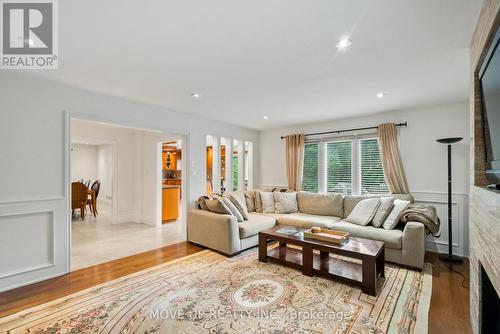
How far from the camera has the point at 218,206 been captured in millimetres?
3852

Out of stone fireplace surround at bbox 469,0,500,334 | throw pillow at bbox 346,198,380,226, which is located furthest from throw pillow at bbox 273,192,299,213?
stone fireplace surround at bbox 469,0,500,334

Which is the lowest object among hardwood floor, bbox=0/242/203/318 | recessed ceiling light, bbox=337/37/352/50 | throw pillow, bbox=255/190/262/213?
hardwood floor, bbox=0/242/203/318

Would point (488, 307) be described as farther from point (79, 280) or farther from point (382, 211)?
point (79, 280)

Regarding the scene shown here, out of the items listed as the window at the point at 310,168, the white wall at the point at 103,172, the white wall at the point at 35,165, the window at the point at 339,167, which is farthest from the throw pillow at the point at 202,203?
the white wall at the point at 103,172

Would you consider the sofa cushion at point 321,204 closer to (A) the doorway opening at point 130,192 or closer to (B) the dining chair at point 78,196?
(A) the doorway opening at point 130,192

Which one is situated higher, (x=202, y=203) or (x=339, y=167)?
(x=339, y=167)

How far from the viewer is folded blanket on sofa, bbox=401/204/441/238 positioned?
308cm

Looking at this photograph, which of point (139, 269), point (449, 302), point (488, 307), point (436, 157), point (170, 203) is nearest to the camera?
point (488, 307)

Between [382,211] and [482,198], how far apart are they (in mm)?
2263

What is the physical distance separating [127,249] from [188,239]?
98 centimetres

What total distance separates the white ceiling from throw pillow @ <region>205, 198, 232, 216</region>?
163cm

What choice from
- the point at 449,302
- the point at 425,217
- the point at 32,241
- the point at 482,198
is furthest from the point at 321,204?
the point at 32,241

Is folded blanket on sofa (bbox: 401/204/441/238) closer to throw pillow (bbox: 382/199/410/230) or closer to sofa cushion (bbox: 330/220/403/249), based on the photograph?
throw pillow (bbox: 382/199/410/230)

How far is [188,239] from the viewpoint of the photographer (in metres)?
4.21
